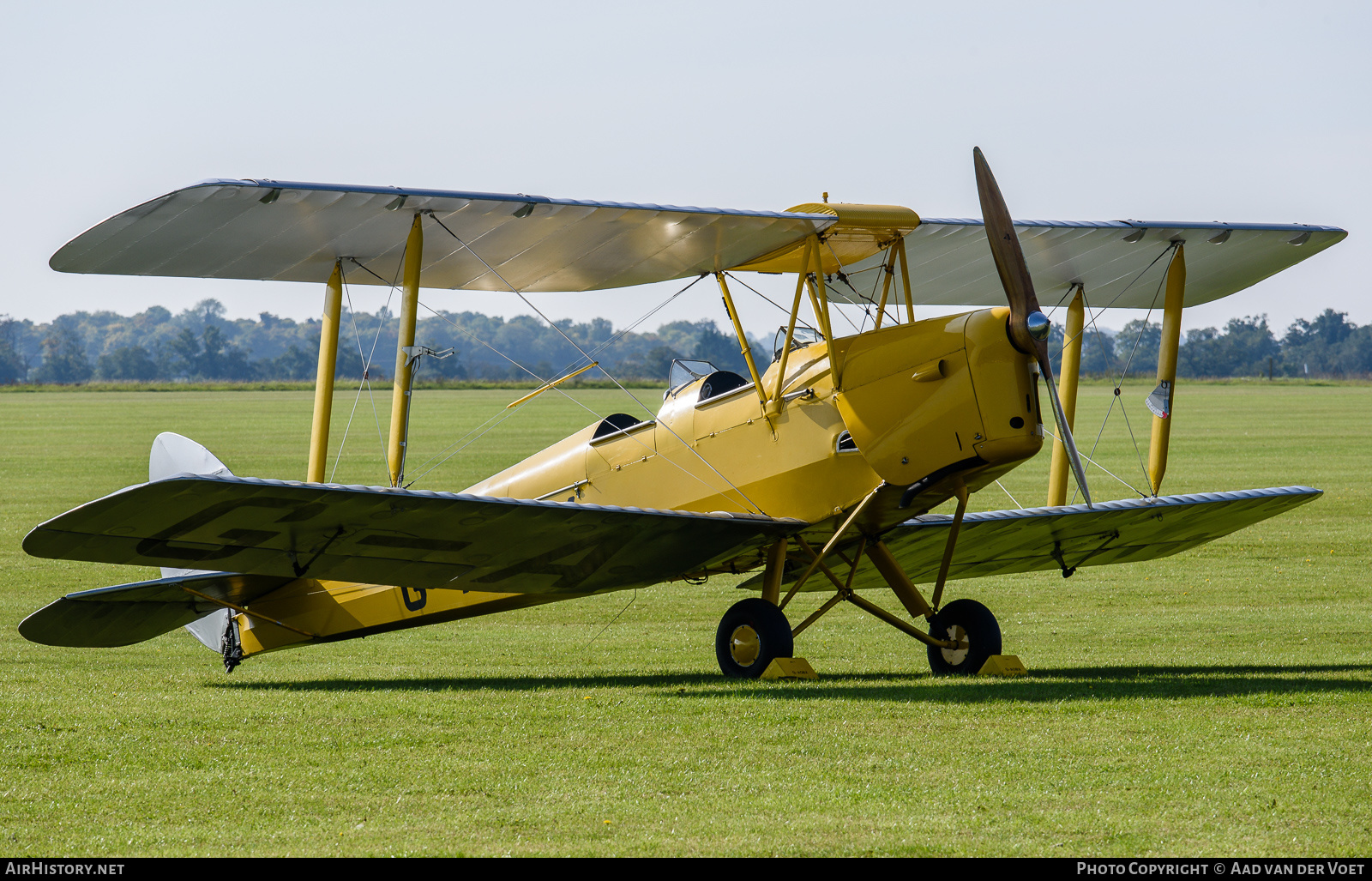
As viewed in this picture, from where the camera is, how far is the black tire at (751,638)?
30.9 ft

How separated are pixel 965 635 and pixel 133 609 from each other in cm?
611

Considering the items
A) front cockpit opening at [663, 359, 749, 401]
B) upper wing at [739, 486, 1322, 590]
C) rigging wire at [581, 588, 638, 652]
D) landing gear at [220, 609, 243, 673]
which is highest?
front cockpit opening at [663, 359, 749, 401]

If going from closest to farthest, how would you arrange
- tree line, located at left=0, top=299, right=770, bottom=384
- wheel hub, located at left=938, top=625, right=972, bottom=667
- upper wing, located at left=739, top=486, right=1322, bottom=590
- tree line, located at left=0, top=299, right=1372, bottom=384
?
wheel hub, located at left=938, top=625, right=972, bottom=667 → upper wing, located at left=739, top=486, right=1322, bottom=590 → tree line, located at left=0, top=299, right=1372, bottom=384 → tree line, located at left=0, top=299, right=770, bottom=384

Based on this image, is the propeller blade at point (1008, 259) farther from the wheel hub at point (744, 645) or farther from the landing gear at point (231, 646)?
the landing gear at point (231, 646)

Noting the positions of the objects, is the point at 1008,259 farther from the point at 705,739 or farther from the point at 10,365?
the point at 10,365

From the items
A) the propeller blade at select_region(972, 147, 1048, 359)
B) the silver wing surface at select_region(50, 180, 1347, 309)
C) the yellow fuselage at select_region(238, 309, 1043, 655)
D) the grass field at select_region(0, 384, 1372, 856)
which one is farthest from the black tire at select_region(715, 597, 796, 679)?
the silver wing surface at select_region(50, 180, 1347, 309)

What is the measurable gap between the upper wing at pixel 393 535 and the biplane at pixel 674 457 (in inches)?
0.9

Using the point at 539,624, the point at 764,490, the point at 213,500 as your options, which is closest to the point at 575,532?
the point at 764,490

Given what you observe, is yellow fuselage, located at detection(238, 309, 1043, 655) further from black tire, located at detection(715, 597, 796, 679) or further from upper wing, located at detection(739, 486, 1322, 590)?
upper wing, located at detection(739, 486, 1322, 590)

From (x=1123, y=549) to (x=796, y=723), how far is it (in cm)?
567

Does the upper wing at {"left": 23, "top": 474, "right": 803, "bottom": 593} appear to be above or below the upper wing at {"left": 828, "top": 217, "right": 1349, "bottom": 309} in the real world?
below

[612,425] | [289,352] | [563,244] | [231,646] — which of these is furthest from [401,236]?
[289,352]

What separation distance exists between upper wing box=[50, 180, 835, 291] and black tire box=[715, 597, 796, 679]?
8.56ft

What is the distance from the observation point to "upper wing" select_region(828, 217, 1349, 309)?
1128cm
